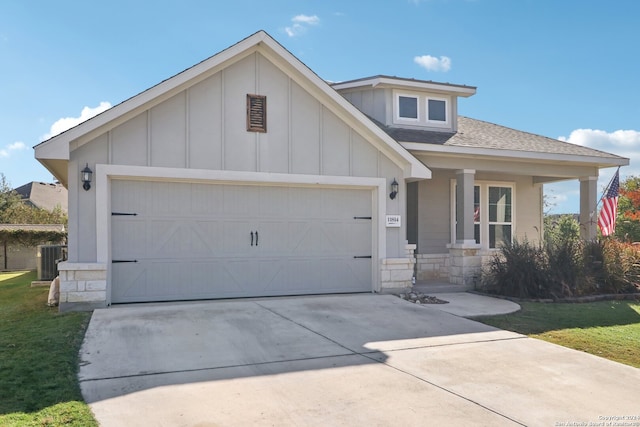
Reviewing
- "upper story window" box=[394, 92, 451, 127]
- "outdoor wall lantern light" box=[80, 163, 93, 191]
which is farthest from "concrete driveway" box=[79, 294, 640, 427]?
"upper story window" box=[394, 92, 451, 127]

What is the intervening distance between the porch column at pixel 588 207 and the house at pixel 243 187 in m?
3.11

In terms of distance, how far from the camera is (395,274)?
1047 centimetres

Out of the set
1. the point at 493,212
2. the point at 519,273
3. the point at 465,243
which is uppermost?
the point at 493,212

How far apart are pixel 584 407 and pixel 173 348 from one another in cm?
447

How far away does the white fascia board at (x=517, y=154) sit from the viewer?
36.5ft

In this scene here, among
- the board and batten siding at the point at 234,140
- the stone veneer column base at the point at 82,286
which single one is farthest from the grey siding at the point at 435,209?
the stone veneer column base at the point at 82,286

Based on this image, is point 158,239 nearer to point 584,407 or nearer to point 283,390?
point 283,390

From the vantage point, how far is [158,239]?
8844 millimetres

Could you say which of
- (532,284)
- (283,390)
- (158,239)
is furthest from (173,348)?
(532,284)

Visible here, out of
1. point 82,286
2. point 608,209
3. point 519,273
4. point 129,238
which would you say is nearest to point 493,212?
point 608,209

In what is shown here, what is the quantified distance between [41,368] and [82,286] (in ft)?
11.2

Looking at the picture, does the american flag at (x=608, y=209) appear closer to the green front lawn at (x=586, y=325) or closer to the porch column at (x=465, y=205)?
the green front lawn at (x=586, y=325)

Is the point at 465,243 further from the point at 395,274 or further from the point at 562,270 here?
the point at 395,274

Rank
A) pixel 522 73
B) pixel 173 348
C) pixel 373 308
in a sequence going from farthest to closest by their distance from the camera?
pixel 522 73
pixel 373 308
pixel 173 348
